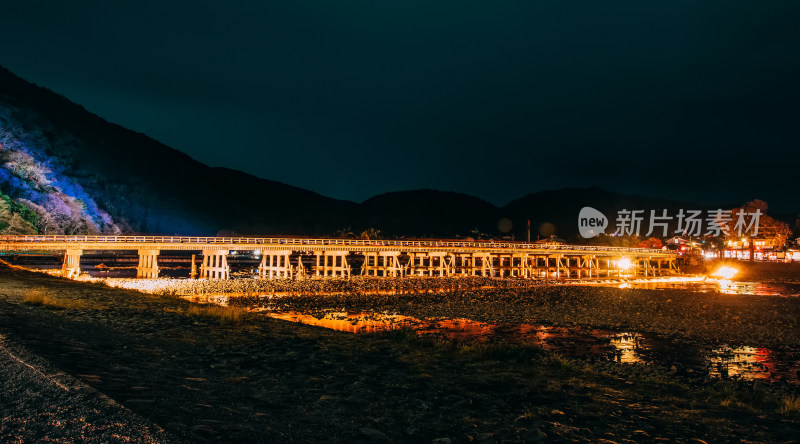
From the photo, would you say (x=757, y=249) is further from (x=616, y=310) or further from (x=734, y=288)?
(x=616, y=310)

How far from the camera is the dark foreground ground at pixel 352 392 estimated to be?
5984 mm

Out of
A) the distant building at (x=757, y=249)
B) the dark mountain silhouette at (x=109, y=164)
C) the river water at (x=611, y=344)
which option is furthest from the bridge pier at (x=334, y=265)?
the distant building at (x=757, y=249)

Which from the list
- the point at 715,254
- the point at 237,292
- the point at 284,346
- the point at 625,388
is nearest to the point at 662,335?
the point at 625,388

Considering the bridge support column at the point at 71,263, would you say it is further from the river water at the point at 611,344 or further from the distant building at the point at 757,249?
the distant building at the point at 757,249

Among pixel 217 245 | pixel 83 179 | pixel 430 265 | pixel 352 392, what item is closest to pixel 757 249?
pixel 430 265

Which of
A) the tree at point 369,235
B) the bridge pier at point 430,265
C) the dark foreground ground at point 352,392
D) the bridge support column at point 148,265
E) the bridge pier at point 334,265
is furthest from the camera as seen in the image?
the tree at point 369,235

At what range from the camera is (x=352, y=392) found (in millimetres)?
8281

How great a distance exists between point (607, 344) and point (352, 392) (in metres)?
11.4

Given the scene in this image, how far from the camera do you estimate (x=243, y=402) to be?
283 inches

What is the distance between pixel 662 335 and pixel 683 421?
1240cm

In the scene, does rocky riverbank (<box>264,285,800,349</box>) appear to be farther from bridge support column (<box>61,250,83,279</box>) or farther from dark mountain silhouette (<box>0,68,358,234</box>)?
dark mountain silhouette (<box>0,68,358,234</box>)

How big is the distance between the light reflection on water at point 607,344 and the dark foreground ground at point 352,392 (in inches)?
68.2

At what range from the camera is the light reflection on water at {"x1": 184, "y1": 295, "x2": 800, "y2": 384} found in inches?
520

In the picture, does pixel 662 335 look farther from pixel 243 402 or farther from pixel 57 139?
pixel 57 139
